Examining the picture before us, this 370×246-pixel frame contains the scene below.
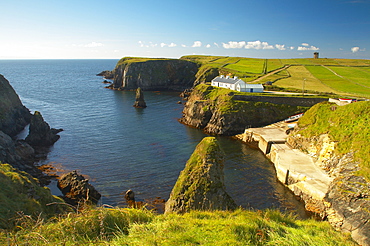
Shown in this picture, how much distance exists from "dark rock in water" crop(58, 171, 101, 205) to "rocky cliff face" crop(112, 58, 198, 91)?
9676 centimetres

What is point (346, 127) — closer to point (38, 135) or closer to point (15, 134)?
point (38, 135)

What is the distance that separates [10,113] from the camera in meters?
55.2

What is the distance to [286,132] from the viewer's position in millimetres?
48375

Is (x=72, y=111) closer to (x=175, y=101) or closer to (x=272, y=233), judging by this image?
(x=175, y=101)

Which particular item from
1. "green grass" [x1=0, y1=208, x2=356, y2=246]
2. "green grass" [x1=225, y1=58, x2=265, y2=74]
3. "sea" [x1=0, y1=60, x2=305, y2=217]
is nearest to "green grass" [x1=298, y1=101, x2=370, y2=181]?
"sea" [x1=0, y1=60, x2=305, y2=217]

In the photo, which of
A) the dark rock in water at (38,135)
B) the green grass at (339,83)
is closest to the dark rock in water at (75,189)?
the dark rock in water at (38,135)

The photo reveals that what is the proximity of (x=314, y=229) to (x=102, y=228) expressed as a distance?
1181 centimetres

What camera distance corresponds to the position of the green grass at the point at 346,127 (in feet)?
89.4

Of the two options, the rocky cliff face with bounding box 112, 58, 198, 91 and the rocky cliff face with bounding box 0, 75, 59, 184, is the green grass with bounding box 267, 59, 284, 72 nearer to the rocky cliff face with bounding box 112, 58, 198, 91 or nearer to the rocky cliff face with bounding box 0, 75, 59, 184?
the rocky cliff face with bounding box 112, 58, 198, 91

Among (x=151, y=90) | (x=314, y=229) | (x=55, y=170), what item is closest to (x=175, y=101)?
(x=151, y=90)

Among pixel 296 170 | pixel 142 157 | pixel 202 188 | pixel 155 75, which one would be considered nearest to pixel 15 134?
pixel 142 157

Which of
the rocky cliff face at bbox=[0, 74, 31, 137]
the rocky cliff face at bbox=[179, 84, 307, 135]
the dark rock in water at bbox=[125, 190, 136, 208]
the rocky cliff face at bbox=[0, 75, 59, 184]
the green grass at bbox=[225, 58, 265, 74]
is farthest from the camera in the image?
the green grass at bbox=[225, 58, 265, 74]

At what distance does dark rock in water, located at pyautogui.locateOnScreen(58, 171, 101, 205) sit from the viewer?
29.0m

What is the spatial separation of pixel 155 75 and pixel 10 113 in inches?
3240
